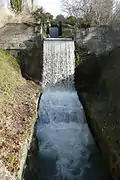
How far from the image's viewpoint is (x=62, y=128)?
11883 millimetres

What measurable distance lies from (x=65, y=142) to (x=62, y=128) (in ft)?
3.10

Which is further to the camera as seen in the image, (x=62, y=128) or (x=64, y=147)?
(x=62, y=128)

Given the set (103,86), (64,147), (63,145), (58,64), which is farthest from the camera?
(58,64)

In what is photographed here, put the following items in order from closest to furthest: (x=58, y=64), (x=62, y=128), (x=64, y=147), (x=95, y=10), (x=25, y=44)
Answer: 1. (x=64, y=147)
2. (x=62, y=128)
3. (x=58, y=64)
4. (x=25, y=44)
5. (x=95, y=10)

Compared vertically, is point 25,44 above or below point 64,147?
above

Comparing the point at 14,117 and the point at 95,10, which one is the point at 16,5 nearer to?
the point at 95,10

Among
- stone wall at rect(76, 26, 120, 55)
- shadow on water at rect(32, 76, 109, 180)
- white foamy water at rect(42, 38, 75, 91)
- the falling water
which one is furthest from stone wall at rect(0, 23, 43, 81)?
shadow on water at rect(32, 76, 109, 180)

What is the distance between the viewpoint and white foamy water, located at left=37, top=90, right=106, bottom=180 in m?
9.34

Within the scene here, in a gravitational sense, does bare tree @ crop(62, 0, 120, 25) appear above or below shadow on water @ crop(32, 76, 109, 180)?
above

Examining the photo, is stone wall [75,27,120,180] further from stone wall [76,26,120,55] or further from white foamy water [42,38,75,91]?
white foamy water [42,38,75,91]

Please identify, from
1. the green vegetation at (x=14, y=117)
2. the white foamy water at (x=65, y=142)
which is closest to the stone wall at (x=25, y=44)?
the white foamy water at (x=65, y=142)

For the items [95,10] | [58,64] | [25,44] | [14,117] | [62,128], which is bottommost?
[62,128]

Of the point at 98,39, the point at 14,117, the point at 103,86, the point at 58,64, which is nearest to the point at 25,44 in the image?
the point at 58,64

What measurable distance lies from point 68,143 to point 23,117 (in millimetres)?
2700
